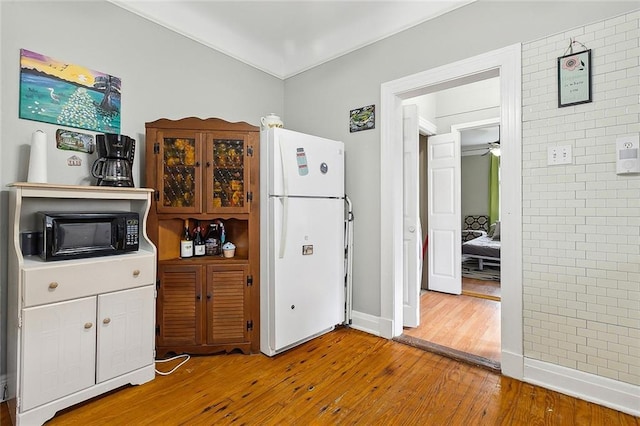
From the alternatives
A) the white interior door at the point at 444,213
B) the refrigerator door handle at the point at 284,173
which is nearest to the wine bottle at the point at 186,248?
the refrigerator door handle at the point at 284,173

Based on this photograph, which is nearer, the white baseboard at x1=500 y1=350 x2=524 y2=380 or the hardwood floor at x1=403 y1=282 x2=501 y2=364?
the white baseboard at x1=500 y1=350 x2=524 y2=380

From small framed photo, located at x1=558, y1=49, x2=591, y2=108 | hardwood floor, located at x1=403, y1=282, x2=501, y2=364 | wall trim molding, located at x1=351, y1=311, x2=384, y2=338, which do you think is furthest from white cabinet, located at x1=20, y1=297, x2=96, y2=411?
small framed photo, located at x1=558, y1=49, x2=591, y2=108

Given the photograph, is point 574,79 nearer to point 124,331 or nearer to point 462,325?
point 462,325

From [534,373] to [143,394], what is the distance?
8.19 ft

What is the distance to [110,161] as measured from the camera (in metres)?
2.01

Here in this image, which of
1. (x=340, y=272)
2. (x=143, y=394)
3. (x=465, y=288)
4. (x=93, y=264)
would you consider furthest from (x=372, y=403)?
(x=465, y=288)

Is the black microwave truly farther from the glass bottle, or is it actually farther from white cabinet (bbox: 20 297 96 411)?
the glass bottle

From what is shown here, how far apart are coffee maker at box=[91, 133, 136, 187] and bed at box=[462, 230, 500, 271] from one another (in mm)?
5369

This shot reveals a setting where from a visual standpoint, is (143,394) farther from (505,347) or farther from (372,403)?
(505,347)

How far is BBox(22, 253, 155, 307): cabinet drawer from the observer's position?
157cm

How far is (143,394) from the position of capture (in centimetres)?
185

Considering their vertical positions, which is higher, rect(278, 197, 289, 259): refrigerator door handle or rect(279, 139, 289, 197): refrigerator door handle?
rect(279, 139, 289, 197): refrigerator door handle

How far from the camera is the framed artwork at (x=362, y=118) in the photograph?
2777 mm

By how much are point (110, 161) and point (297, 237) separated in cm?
141
